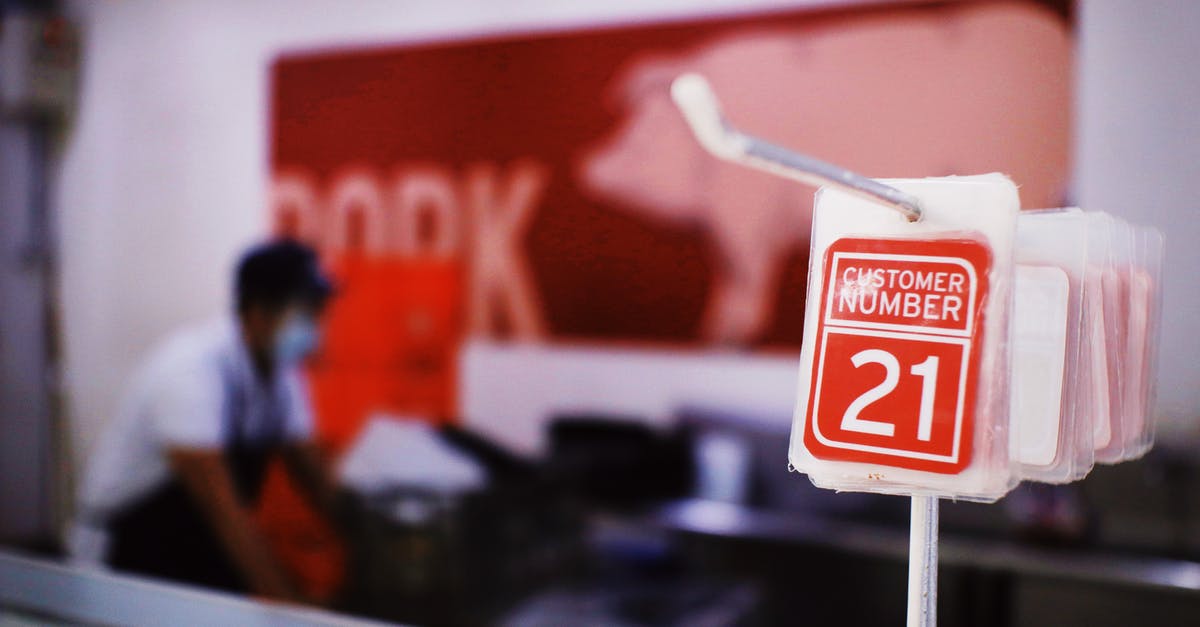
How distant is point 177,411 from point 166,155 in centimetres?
159

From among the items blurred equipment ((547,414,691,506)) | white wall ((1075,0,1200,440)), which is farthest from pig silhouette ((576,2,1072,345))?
blurred equipment ((547,414,691,506))

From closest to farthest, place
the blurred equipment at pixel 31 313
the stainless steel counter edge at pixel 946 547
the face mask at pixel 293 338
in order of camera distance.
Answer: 1. the stainless steel counter edge at pixel 946 547
2. the face mask at pixel 293 338
3. the blurred equipment at pixel 31 313

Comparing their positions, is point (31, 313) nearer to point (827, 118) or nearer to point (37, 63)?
point (37, 63)

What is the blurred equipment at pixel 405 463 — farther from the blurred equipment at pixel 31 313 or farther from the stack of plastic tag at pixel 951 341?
the stack of plastic tag at pixel 951 341

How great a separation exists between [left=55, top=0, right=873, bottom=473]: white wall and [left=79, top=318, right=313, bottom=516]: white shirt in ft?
3.15

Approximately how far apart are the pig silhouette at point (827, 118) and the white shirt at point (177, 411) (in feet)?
3.89

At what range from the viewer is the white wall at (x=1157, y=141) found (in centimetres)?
257

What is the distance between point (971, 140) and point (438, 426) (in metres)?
1.89

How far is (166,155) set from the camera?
395 cm

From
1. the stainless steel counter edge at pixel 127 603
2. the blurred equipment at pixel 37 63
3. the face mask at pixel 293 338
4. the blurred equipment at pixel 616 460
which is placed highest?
the blurred equipment at pixel 37 63

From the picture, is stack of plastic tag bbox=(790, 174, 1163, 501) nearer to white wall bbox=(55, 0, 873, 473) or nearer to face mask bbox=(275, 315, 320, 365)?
face mask bbox=(275, 315, 320, 365)

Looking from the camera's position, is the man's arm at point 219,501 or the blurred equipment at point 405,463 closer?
the man's arm at point 219,501

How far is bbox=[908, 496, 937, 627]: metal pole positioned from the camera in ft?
1.99

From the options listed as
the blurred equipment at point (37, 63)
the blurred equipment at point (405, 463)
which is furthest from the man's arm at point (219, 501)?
the blurred equipment at point (37, 63)
